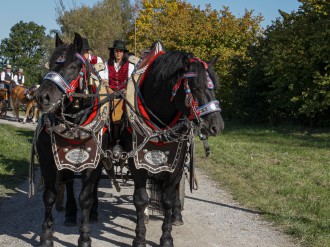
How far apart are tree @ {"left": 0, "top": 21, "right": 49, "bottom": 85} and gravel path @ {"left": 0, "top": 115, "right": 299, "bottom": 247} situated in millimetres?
63355

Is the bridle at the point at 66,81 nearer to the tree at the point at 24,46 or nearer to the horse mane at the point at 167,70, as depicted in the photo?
the horse mane at the point at 167,70

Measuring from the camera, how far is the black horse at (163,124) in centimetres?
447

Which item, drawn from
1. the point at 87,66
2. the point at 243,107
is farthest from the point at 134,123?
the point at 243,107

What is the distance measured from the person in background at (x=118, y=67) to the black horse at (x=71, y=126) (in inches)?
48.2

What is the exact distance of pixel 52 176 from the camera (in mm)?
5047

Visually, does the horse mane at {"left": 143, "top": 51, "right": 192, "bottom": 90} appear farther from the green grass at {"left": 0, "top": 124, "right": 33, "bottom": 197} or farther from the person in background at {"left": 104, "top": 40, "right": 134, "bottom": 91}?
the green grass at {"left": 0, "top": 124, "right": 33, "bottom": 197}

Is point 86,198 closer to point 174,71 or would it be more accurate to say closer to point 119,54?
point 174,71

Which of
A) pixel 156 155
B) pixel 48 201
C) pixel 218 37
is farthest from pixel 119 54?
pixel 218 37

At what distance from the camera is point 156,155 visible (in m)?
4.84

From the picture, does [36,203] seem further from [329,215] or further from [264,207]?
[329,215]

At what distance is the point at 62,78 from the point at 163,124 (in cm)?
117

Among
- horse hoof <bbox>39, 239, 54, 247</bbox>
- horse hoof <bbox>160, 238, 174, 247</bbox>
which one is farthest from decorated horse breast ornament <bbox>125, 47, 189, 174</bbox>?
horse hoof <bbox>39, 239, 54, 247</bbox>

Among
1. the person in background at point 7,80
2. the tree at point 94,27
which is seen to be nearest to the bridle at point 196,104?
the person in background at point 7,80

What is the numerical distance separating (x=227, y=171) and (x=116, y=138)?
5.19 m
